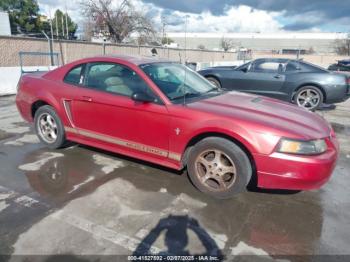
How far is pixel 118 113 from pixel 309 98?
20.8 feet

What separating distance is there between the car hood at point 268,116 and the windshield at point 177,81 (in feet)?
→ 0.90

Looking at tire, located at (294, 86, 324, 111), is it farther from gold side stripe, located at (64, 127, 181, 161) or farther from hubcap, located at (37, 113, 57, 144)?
hubcap, located at (37, 113, 57, 144)

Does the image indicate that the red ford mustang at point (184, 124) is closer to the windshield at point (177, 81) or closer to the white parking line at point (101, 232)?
the windshield at point (177, 81)

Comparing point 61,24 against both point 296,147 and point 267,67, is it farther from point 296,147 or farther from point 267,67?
point 296,147

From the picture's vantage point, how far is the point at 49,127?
466 cm

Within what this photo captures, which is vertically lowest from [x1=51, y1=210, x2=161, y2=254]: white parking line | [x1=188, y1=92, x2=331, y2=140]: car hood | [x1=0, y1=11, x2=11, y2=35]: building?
[x1=51, y1=210, x2=161, y2=254]: white parking line

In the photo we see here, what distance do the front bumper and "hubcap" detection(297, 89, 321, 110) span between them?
5.55 meters

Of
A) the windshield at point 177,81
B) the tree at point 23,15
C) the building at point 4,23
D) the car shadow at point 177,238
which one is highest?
the tree at point 23,15

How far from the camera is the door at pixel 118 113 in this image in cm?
356

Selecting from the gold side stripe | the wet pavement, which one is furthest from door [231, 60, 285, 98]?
the gold side stripe

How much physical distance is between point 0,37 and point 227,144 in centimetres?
1149

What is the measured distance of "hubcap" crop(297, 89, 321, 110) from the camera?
809cm

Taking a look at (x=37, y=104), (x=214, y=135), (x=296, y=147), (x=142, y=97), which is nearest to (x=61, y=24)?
(x=37, y=104)

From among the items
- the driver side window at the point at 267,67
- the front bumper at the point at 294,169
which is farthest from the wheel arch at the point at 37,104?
the driver side window at the point at 267,67
